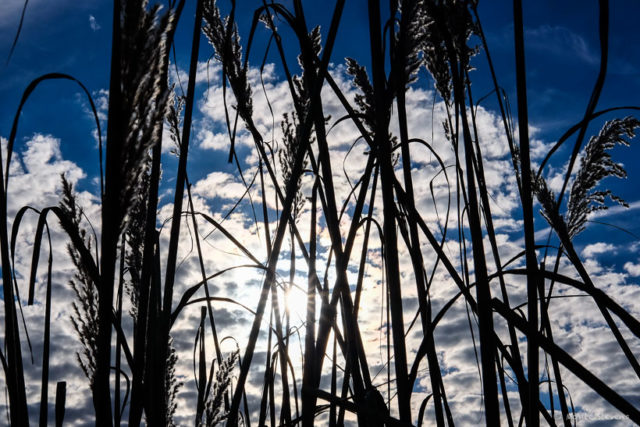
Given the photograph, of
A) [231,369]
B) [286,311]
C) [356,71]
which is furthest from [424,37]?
[231,369]

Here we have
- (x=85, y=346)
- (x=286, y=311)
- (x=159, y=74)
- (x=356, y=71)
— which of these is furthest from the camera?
(x=286, y=311)

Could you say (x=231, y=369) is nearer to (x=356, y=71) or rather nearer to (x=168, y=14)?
(x=356, y=71)

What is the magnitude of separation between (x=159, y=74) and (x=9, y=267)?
659mm

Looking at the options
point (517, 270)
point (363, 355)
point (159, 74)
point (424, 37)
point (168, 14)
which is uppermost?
point (424, 37)

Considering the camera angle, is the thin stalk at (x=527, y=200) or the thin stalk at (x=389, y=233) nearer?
the thin stalk at (x=527, y=200)

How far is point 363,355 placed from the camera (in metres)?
1.45

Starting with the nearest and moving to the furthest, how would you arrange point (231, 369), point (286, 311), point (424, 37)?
point (424, 37) < point (286, 311) < point (231, 369)

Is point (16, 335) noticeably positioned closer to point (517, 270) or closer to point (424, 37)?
point (517, 270)

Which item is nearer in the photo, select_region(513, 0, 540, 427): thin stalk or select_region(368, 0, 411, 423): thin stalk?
select_region(513, 0, 540, 427): thin stalk

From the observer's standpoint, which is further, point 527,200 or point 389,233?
point 389,233

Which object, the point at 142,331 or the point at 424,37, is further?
the point at 424,37

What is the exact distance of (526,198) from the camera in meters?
1.07

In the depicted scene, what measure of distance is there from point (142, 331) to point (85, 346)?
0.63 m

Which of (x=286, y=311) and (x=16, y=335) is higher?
(x=286, y=311)
